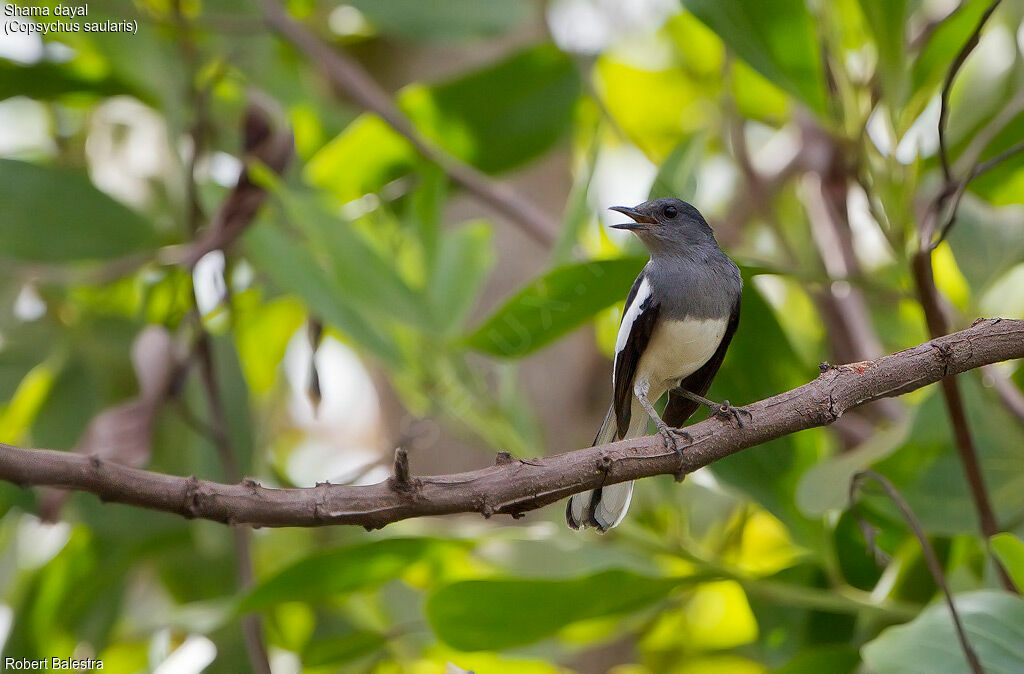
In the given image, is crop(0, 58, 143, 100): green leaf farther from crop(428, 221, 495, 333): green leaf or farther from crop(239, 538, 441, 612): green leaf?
crop(239, 538, 441, 612): green leaf

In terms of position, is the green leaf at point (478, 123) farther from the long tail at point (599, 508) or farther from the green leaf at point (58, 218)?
the long tail at point (599, 508)

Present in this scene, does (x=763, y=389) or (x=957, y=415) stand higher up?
(x=763, y=389)

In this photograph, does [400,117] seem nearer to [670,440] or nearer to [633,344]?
[633,344]

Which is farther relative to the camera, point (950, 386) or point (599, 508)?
point (950, 386)

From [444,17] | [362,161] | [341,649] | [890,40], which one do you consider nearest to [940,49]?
[890,40]

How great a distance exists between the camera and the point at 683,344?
4.46 feet

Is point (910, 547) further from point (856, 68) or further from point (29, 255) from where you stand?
point (29, 255)

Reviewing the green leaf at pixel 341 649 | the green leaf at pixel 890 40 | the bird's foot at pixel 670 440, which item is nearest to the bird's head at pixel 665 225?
the green leaf at pixel 890 40

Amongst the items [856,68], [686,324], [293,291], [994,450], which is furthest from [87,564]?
[856,68]

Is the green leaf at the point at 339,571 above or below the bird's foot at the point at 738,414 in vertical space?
above

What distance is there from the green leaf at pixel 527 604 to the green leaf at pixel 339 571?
16 centimetres

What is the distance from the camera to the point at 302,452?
3984 millimetres

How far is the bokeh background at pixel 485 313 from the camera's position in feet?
4.99

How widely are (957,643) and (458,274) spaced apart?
118 centimetres
